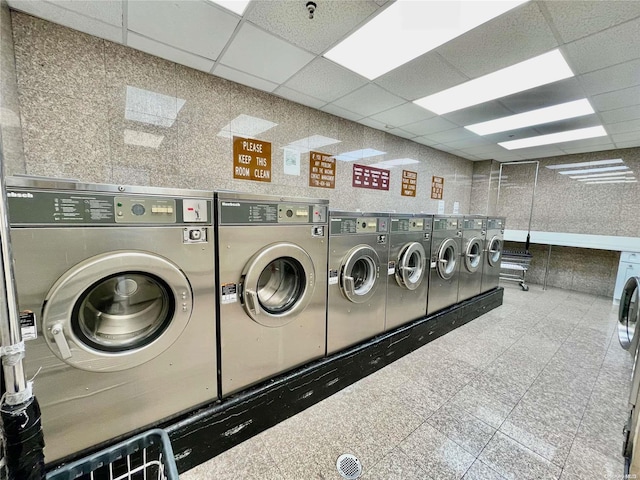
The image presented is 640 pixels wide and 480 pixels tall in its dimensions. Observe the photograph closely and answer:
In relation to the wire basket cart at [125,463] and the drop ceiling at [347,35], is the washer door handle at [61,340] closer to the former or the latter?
the wire basket cart at [125,463]

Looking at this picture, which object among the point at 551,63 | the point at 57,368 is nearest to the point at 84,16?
the point at 57,368

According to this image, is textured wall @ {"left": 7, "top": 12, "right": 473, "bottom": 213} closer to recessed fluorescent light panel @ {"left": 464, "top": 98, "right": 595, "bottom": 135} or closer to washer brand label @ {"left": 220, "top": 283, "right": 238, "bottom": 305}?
washer brand label @ {"left": 220, "top": 283, "right": 238, "bottom": 305}

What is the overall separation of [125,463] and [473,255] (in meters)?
3.93

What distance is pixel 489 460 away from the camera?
60.2 inches

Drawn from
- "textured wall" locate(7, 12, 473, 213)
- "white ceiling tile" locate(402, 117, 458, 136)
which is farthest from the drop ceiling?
"white ceiling tile" locate(402, 117, 458, 136)

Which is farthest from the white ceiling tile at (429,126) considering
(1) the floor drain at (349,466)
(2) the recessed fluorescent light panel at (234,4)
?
(1) the floor drain at (349,466)

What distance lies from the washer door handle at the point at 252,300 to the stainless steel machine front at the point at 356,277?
2.07 feet

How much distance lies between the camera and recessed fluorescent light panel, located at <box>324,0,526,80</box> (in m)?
1.62

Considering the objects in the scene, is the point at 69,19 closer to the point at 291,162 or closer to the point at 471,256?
the point at 291,162

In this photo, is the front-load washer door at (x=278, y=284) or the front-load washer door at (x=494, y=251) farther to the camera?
the front-load washer door at (x=494, y=251)

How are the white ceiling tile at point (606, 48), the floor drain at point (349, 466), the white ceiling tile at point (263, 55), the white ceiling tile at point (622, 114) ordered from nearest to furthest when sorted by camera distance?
the floor drain at point (349, 466)
the white ceiling tile at point (606, 48)
the white ceiling tile at point (263, 55)
the white ceiling tile at point (622, 114)

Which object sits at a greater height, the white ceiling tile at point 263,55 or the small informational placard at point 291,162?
the white ceiling tile at point 263,55

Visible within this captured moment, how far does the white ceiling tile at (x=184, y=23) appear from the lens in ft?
5.38

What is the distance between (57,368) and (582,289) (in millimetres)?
7535
